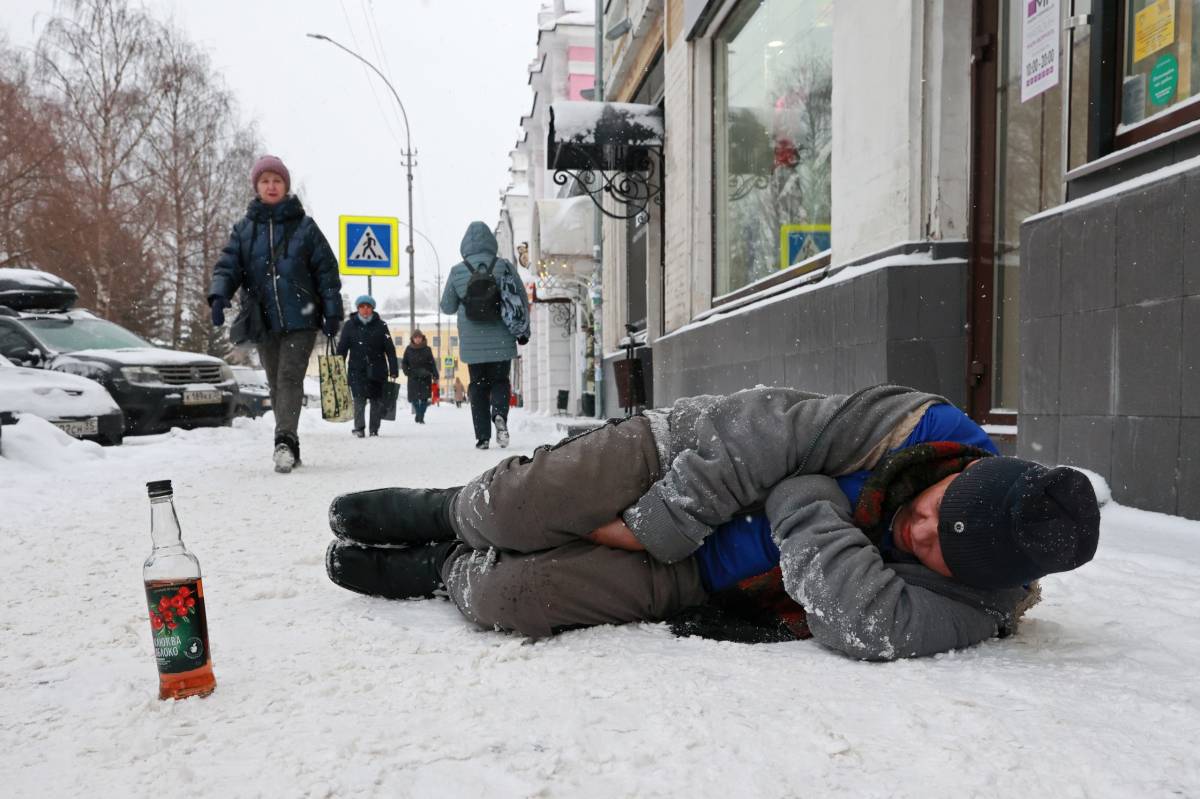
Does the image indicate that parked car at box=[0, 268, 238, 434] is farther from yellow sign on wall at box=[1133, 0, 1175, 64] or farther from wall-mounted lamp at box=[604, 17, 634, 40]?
yellow sign on wall at box=[1133, 0, 1175, 64]

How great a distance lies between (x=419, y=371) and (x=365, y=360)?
4.67 meters

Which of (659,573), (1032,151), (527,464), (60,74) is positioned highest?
(60,74)

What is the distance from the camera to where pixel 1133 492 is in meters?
2.96

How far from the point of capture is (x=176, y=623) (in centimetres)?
157

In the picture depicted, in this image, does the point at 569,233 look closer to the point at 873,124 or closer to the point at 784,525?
the point at 873,124

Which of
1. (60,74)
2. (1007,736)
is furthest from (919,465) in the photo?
(60,74)

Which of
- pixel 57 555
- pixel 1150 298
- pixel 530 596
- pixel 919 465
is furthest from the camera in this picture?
pixel 57 555

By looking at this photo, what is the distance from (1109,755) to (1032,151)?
3.57 metres

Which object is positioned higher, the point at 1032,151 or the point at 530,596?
the point at 1032,151

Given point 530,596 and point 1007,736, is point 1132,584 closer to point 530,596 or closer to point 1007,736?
point 1007,736

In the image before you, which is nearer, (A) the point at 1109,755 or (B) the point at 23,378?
(A) the point at 1109,755

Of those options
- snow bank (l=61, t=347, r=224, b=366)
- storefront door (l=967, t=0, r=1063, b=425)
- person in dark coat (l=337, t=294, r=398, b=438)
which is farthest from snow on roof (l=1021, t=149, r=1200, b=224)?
snow bank (l=61, t=347, r=224, b=366)

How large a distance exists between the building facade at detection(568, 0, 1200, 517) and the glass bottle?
9.92 feet

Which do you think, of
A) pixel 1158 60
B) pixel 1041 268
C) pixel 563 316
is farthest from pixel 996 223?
pixel 563 316
